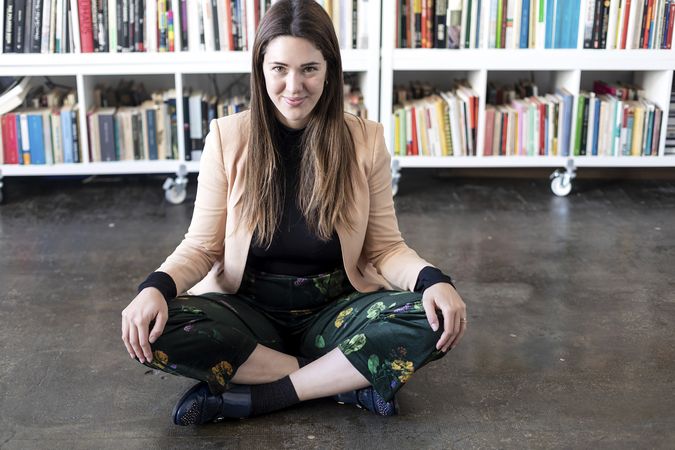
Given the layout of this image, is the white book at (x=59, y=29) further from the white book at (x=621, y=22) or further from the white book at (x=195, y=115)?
the white book at (x=621, y=22)

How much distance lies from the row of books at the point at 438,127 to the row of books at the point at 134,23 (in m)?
0.43

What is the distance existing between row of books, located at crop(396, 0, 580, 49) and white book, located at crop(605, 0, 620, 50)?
13cm

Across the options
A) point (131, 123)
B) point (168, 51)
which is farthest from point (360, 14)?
point (131, 123)

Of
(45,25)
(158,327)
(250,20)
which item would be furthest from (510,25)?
(158,327)

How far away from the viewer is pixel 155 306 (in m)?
1.75

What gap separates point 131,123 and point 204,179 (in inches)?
70.1

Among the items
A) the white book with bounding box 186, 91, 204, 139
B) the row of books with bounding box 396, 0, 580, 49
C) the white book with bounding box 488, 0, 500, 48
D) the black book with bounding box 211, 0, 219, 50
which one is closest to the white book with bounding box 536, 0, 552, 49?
the row of books with bounding box 396, 0, 580, 49

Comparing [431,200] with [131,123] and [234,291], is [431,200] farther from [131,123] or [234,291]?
[234,291]

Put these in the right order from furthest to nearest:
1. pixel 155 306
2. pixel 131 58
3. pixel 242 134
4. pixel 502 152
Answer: pixel 502 152 → pixel 131 58 → pixel 242 134 → pixel 155 306

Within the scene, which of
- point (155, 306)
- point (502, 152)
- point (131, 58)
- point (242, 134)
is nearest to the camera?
point (155, 306)

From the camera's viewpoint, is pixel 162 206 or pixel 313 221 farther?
pixel 162 206

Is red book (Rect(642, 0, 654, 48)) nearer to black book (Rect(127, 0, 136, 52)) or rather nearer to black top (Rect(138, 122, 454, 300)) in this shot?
black book (Rect(127, 0, 136, 52))

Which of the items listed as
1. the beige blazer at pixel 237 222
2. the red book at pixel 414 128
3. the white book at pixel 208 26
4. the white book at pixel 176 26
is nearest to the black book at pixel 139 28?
the white book at pixel 176 26

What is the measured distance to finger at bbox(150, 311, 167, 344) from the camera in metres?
1.73
